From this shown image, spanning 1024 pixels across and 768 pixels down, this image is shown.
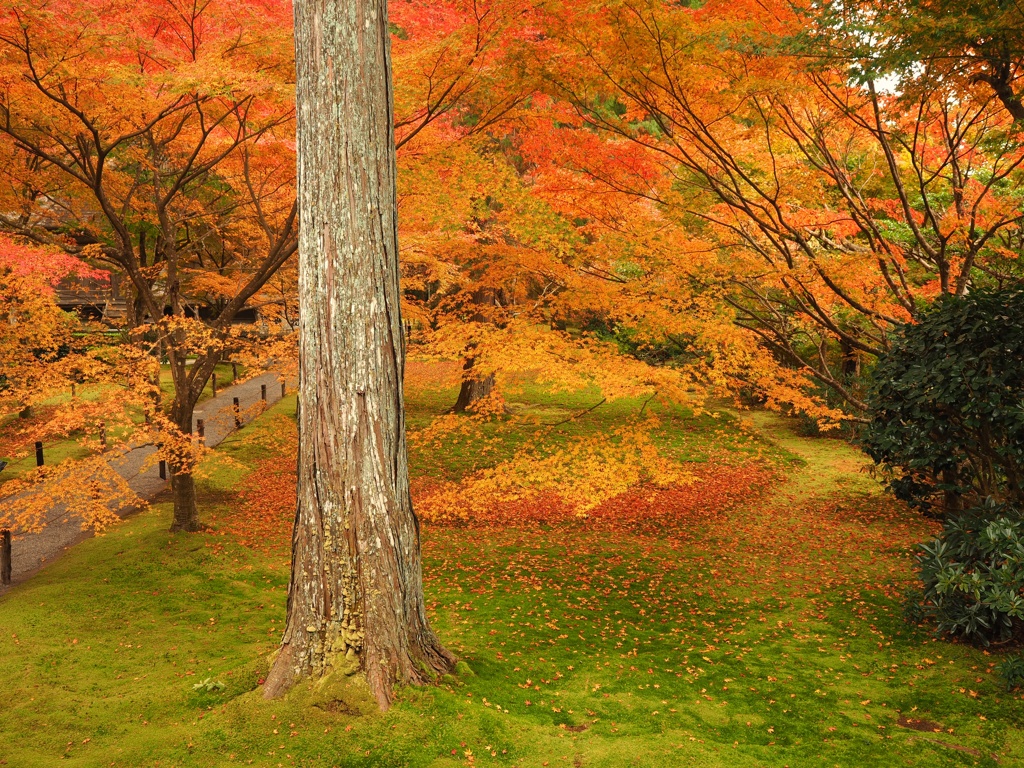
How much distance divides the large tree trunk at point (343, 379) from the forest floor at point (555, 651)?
352 mm

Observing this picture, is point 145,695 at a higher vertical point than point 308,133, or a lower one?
lower

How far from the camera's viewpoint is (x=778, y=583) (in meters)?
8.76

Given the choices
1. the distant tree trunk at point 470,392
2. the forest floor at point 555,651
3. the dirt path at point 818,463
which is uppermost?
the distant tree trunk at point 470,392

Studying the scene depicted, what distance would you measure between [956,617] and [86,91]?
1036cm

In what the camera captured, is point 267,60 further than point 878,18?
Yes

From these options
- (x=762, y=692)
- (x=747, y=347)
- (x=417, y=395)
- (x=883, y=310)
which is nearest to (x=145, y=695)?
(x=762, y=692)

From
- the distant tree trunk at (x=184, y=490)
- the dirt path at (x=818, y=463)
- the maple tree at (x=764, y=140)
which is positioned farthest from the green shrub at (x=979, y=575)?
the distant tree trunk at (x=184, y=490)

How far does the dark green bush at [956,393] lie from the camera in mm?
5562

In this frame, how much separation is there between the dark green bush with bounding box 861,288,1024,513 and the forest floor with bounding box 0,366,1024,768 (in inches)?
65.5

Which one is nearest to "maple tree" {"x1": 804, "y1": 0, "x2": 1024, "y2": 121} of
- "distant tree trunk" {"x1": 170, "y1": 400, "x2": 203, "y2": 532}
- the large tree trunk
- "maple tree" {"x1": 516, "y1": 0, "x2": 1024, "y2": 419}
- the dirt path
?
"maple tree" {"x1": 516, "y1": 0, "x2": 1024, "y2": 419}

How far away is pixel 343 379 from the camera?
15.3 feet

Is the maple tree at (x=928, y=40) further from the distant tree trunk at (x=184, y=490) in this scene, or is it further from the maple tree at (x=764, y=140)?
the distant tree trunk at (x=184, y=490)

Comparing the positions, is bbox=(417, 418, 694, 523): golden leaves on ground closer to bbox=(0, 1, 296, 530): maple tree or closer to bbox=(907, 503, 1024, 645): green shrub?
bbox=(907, 503, 1024, 645): green shrub

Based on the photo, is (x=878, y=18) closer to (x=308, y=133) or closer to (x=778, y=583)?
(x=308, y=133)
